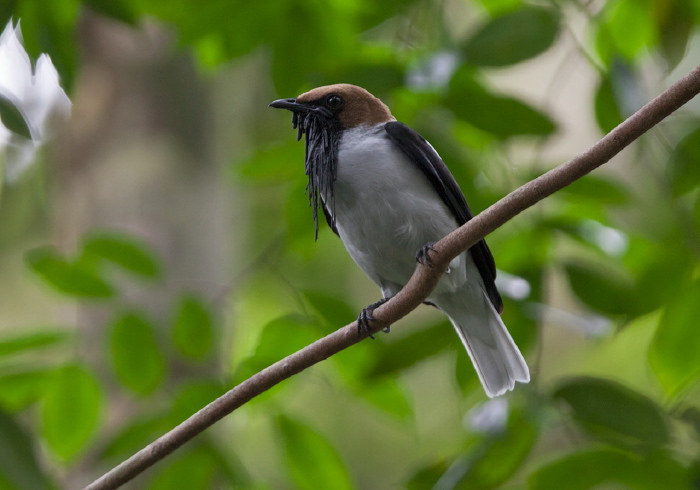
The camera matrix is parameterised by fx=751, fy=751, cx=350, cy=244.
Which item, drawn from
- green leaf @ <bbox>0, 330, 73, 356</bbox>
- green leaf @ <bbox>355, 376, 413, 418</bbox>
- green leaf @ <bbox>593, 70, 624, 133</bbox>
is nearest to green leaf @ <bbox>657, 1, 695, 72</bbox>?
green leaf @ <bbox>593, 70, 624, 133</bbox>

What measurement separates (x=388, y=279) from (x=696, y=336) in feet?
3.50

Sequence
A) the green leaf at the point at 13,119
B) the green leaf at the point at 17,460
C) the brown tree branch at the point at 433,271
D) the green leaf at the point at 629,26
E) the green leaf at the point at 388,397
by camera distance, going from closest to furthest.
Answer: the brown tree branch at the point at 433,271
the green leaf at the point at 17,460
the green leaf at the point at 13,119
the green leaf at the point at 388,397
the green leaf at the point at 629,26

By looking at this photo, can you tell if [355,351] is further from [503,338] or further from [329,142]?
[329,142]

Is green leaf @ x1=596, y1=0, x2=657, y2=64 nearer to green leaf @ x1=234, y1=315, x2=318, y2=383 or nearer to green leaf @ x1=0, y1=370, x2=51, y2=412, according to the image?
green leaf @ x1=234, y1=315, x2=318, y2=383

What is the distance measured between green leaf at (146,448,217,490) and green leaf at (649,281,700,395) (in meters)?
1.44

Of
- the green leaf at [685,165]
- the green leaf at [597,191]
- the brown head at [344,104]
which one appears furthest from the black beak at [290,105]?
the green leaf at [685,165]

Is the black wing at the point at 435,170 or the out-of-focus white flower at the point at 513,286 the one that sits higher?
the black wing at the point at 435,170

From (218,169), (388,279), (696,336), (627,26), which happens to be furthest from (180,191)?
(696,336)

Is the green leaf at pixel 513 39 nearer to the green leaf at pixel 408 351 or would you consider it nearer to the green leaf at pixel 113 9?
the green leaf at pixel 408 351

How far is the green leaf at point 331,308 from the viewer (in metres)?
2.64

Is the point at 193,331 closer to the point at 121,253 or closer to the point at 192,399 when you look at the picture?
the point at 192,399

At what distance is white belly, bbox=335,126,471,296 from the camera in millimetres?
2479

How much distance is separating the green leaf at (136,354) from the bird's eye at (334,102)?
100cm

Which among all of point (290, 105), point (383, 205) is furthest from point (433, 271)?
point (290, 105)
